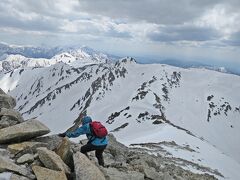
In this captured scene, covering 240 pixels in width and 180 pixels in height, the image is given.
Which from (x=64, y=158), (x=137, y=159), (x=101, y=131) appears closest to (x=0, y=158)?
(x=64, y=158)

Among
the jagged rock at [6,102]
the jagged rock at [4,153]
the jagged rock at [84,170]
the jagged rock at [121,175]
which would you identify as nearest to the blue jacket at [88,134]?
the jagged rock at [121,175]

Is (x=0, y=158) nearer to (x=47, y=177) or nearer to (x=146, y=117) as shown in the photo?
(x=47, y=177)

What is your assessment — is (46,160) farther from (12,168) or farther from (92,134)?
(92,134)

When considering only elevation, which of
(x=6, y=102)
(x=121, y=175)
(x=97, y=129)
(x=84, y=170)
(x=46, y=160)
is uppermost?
(x=97, y=129)

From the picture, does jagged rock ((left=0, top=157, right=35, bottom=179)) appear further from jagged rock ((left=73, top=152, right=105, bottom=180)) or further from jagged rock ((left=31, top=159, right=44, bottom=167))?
jagged rock ((left=73, top=152, right=105, bottom=180))

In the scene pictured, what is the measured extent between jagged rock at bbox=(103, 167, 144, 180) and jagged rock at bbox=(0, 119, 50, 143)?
386 centimetres

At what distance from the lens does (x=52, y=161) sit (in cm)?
1393

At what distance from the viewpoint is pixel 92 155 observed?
18.3m

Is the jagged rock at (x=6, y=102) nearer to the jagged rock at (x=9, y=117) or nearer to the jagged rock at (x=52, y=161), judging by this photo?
the jagged rock at (x=9, y=117)

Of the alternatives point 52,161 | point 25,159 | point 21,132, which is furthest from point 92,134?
point 21,132

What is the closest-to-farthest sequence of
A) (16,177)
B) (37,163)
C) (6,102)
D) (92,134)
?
(16,177), (37,163), (92,134), (6,102)

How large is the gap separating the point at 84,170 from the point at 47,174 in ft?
4.44

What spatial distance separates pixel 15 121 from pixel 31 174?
261 inches

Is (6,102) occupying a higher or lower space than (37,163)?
higher
